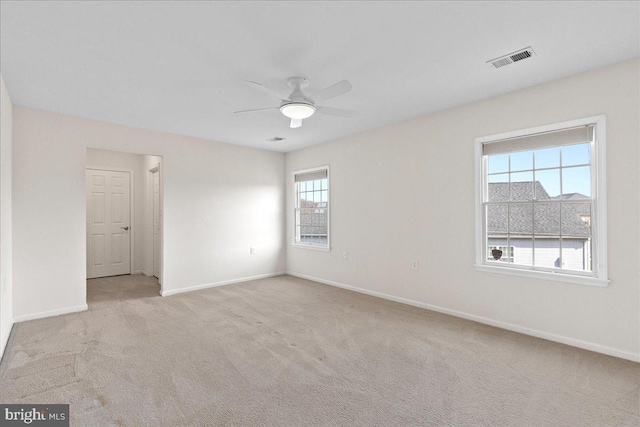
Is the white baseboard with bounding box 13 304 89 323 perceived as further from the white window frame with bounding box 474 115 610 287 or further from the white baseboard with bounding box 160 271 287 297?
the white window frame with bounding box 474 115 610 287

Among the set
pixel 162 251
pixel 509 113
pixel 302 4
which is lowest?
pixel 162 251

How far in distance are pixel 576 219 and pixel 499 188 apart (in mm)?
783

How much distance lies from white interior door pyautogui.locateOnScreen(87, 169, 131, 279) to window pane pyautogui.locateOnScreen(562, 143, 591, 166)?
7401 mm

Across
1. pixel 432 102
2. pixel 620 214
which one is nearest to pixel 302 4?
pixel 432 102

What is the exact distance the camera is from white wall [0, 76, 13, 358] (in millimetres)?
2980

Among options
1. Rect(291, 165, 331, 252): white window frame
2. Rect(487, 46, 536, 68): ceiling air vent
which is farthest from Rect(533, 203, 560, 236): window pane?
Rect(291, 165, 331, 252): white window frame

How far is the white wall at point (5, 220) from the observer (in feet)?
9.78

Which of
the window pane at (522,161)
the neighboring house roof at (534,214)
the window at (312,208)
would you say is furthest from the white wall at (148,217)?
the window pane at (522,161)

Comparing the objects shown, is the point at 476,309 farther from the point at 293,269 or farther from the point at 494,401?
the point at 293,269

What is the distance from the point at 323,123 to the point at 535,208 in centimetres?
284

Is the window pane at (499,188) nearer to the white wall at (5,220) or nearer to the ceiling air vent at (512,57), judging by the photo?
the ceiling air vent at (512,57)

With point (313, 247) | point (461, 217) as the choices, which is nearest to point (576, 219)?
point (461, 217)

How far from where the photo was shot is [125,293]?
16.5 feet

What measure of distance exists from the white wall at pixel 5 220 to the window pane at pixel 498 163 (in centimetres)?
506
